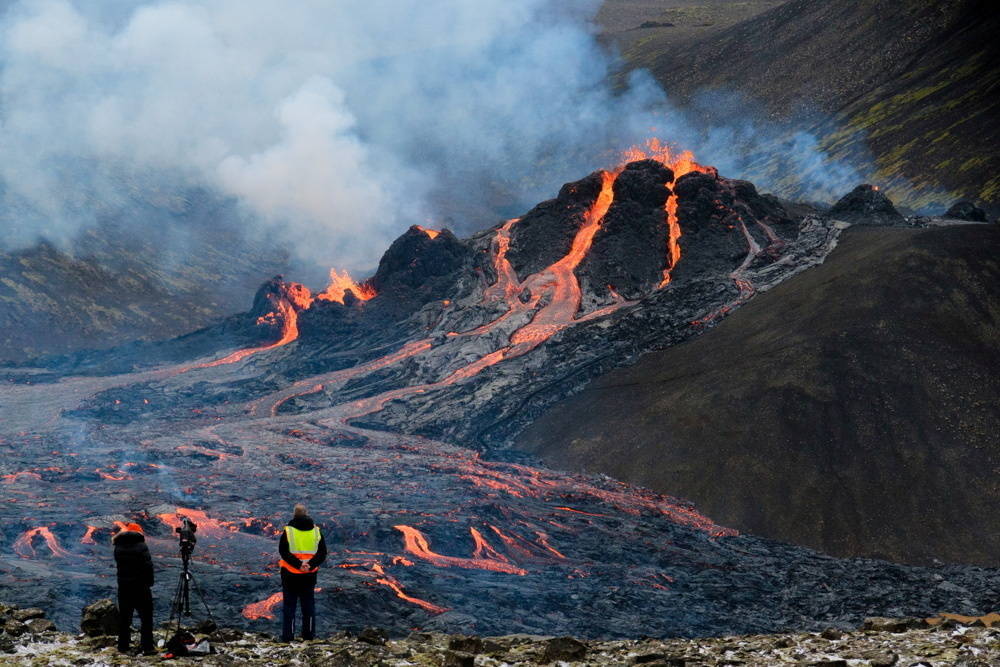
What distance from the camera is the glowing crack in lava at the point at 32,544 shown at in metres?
30.3

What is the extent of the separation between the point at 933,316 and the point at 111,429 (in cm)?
4666

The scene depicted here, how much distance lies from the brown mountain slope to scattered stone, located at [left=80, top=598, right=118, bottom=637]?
24.3 meters

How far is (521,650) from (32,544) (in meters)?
23.2

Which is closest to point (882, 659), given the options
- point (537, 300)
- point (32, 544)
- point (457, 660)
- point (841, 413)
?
point (457, 660)

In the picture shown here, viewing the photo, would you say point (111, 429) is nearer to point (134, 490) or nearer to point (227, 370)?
point (227, 370)

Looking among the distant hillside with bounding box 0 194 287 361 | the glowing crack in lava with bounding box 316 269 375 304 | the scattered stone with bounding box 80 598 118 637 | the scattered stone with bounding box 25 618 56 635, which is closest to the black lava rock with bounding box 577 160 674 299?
the glowing crack in lava with bounding box 316 269 375 304

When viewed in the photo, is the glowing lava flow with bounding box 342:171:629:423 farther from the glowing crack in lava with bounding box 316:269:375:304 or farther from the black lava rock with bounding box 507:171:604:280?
the glowing crack in lava with bounding box 316:269:375:304

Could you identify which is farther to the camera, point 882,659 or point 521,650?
point 521,650

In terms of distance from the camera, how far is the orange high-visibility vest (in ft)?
46.2

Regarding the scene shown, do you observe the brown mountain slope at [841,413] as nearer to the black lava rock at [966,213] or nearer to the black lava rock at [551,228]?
the black lava rock at [966,213]

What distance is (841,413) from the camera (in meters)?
37.7

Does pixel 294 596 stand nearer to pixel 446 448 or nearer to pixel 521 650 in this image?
pixel 521 650

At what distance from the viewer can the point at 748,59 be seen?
165 metres

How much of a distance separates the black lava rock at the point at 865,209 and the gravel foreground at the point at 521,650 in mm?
50121
